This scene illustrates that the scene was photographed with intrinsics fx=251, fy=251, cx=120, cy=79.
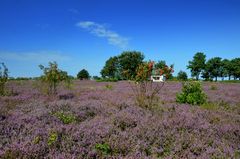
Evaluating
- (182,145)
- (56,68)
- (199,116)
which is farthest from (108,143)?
(56,68)

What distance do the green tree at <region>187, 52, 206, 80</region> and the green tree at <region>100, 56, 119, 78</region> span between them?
26060 millimetres

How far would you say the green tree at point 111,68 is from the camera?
300ft

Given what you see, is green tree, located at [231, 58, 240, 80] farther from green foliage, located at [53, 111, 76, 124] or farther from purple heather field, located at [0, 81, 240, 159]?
green foliage, located at [53, 111, 76, 124]

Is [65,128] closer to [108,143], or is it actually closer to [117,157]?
[108,143]

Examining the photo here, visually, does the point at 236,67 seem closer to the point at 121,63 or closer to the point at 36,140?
the point at 121,63

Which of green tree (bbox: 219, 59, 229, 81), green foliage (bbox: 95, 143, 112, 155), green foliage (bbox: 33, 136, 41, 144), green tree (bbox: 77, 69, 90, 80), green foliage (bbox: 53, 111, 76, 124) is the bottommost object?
green foliage (bbox: 95, 143, 112, 155)

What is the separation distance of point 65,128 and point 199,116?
17.4ft

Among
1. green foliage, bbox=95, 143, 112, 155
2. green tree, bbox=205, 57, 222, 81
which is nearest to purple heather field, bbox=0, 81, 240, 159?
green foliage, bbox=95, 143, 112, 155

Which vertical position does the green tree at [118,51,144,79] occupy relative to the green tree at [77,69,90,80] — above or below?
above

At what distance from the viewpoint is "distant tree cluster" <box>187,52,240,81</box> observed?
277ft

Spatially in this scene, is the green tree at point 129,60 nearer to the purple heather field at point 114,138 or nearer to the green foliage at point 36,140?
the purple heather field at point 114,138

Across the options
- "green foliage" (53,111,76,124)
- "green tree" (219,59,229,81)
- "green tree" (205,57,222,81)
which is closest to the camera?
"green foliage" (53,111,76,124)

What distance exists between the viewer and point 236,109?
12180 millimetres

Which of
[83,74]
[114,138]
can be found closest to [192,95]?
[114,138]
